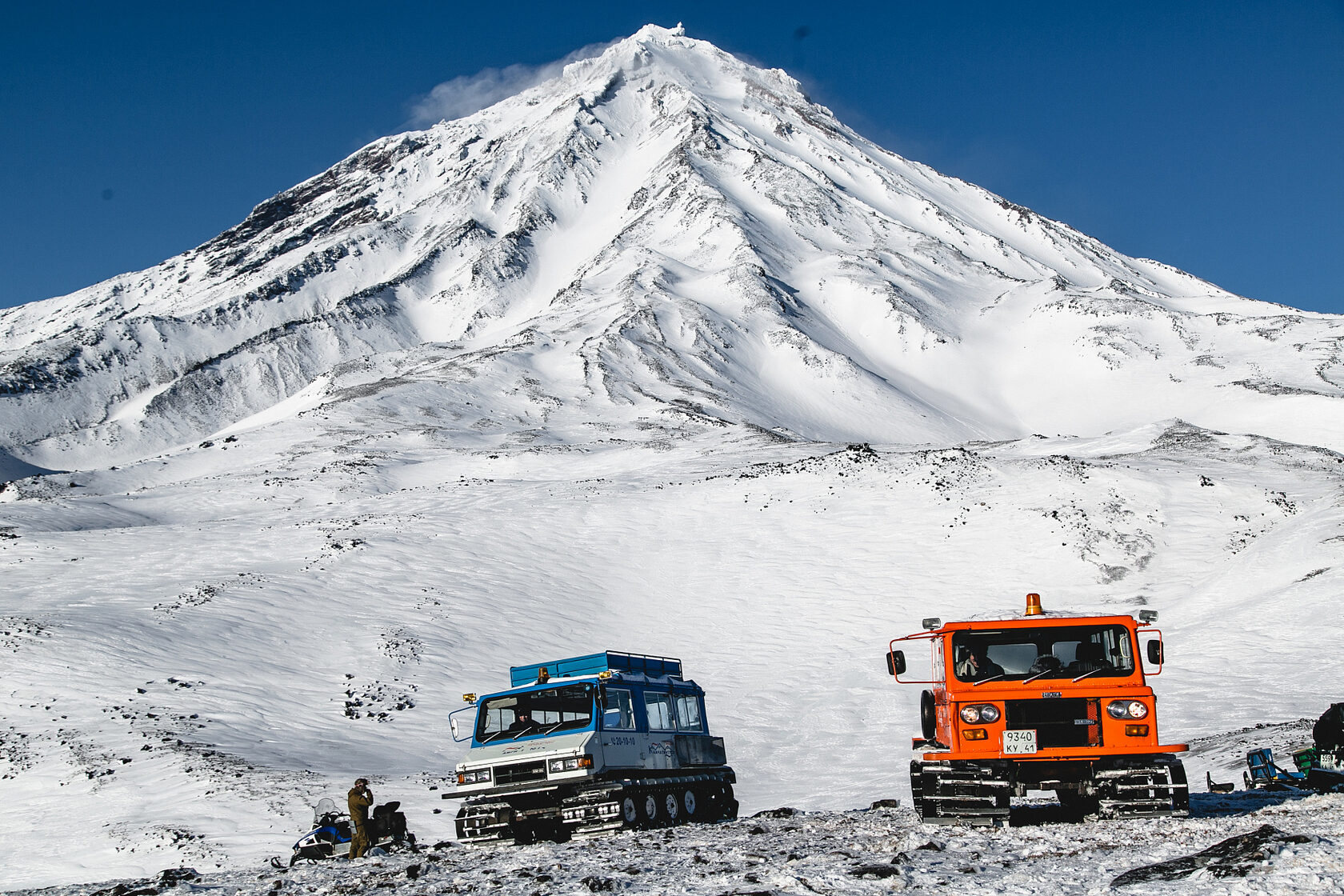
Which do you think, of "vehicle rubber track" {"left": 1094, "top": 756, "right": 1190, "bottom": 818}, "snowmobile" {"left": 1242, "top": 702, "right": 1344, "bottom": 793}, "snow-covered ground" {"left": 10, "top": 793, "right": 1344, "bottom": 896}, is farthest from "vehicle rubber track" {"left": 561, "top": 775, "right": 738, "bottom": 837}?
"snowmobile" {"left": 1242, "top": 702, "right": 1344, "bottom": 793}

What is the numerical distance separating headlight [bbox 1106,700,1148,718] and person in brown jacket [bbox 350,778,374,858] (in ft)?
31.4

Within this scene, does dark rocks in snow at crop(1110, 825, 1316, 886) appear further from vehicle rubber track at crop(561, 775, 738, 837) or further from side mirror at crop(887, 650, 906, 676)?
vehicle rubber track at crop(561, 775, 738, 837)

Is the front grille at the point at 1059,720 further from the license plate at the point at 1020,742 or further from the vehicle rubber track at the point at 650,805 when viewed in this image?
the vehicle rubber track at the point at 650,805

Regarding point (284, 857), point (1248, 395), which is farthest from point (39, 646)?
point (1248, 395)

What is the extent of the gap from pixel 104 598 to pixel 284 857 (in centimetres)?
2173

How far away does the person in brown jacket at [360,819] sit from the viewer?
15.0 m

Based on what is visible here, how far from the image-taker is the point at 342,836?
1559cm

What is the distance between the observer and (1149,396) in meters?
120

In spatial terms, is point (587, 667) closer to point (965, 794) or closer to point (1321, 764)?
point (965, 794)

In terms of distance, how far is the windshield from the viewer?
41.9 ft

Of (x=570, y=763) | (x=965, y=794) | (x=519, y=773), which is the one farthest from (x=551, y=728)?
(x=965, y=794)

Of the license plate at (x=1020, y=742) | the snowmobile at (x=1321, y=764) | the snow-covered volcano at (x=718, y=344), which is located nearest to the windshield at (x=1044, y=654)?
the license plate at (x=1020, y=742)

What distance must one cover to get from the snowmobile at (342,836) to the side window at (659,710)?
3.98 meters

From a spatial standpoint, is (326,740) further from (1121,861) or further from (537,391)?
(537,391)
